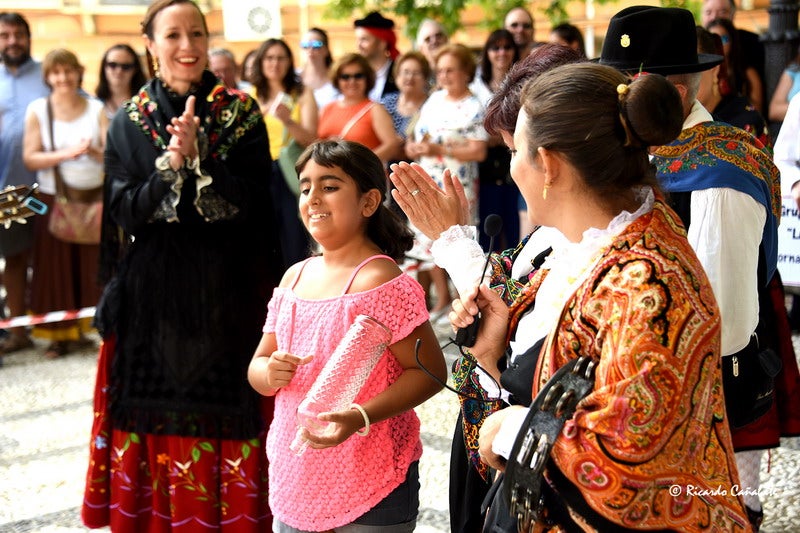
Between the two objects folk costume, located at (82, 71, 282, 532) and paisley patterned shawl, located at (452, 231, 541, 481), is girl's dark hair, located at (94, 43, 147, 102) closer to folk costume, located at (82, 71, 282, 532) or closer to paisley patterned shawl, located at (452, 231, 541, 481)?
folk costume, located at (82, 71, 282, 532)

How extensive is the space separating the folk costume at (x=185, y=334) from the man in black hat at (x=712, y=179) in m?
1.46

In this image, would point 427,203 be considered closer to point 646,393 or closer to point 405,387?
point 405,387

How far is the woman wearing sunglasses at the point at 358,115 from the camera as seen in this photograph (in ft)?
21.8

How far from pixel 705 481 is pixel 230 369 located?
2.04m

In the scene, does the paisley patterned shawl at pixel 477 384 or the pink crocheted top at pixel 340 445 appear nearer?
the paisley patterned shawl at pixel 477 384

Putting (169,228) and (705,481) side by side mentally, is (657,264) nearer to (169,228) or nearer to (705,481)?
(705,481)

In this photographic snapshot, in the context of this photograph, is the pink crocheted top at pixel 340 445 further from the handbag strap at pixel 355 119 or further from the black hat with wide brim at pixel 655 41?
the handbag strap at pixel 355 119

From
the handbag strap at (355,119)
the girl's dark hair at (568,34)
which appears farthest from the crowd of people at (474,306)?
the handbag strap at (355,119)

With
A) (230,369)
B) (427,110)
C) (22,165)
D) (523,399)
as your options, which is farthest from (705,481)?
(22,165)

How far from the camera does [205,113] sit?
11.1 ft

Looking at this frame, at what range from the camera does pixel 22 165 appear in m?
6.67

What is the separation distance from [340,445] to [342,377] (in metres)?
0.26

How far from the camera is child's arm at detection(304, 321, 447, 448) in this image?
2.31 metres

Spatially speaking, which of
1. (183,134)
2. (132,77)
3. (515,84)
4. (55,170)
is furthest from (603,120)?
(132,77)
